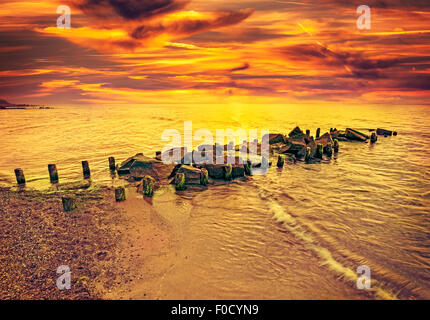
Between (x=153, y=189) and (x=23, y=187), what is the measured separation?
7.10 m

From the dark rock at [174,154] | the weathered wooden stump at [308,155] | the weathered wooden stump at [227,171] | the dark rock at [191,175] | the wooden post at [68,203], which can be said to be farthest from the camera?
the weathered wooden stump at [308,155]

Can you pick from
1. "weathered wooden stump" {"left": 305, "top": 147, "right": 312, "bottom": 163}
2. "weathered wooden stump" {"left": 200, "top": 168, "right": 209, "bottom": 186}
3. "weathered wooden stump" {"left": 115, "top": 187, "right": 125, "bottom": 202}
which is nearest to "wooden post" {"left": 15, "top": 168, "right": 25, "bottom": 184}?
"weathered wooden stump" {"left": 115, "top": 187, "right": 125, "bottom": 202}

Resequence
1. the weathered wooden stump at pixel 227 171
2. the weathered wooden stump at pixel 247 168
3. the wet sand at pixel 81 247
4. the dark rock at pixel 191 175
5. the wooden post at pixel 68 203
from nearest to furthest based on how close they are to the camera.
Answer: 1. the wet sand at pixel 81 247
2. the wooden post at pixel 68 203
3. the dark rock at pixel 191 175
4. the weathered wooden stump at pixel 227 171
5. the weathered wooden stump at pixel 247 168

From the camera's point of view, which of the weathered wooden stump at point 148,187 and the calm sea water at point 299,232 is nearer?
the calm sea water at point 299,232

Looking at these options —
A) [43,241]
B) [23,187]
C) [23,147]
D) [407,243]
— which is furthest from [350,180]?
[23,147]

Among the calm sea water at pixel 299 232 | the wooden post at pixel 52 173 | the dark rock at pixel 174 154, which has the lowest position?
the calm sea water at pixel 299 232

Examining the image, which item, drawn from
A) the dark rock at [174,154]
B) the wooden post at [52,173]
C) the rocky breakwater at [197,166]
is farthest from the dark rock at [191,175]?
the wooden post at [52,173]

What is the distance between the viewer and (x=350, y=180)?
1412 centimetres

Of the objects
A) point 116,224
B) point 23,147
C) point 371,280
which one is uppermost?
point 23,147

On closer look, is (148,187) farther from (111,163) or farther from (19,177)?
(19,177)

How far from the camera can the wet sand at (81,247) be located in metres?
5.29

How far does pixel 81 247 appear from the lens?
6738 millimetres

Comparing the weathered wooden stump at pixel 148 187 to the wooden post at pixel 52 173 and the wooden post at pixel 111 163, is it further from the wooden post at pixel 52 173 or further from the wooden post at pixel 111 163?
the wooden post at pixel 52 173
